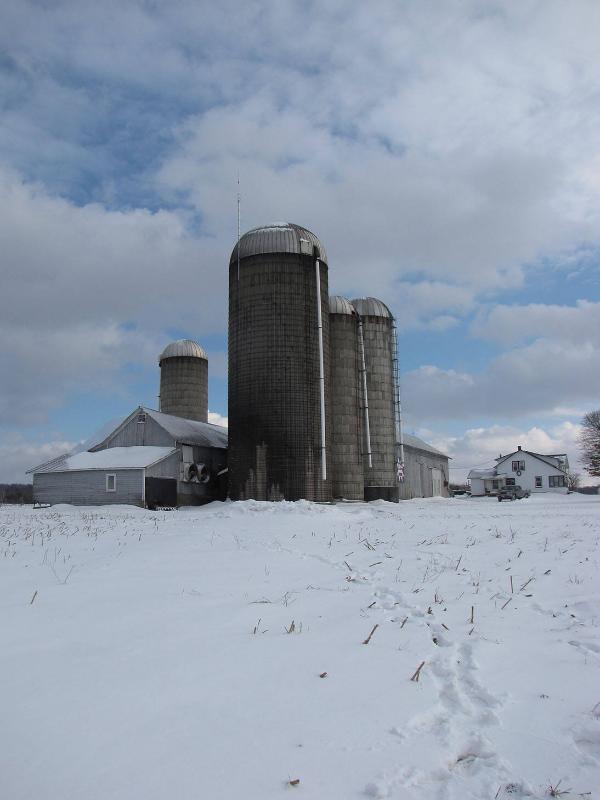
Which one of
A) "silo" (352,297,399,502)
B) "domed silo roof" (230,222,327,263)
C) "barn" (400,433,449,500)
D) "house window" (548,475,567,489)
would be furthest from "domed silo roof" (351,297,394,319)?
"house window" (548,475,567,489)

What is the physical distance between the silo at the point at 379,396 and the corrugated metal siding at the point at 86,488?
14.7 metres

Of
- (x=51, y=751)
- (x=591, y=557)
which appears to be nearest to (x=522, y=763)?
(x=51, y=751)

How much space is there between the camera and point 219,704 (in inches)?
171

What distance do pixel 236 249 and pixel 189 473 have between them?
1364cm

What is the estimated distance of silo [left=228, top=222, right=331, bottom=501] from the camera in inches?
1342

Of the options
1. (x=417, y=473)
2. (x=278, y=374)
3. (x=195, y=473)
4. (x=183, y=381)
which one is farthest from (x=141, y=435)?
(x=417, y=473)

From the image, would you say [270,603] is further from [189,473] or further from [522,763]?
[189,473]

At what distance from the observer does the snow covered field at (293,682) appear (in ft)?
11.3

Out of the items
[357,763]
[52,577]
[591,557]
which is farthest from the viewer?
[591,557]

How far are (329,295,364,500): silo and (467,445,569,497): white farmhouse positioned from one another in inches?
1600

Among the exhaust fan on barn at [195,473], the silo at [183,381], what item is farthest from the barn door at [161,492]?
the silo at [183,381]

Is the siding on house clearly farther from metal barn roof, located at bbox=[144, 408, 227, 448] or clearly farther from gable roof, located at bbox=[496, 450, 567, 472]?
metal barn roof, located at bbox=[144, 408, 227, 448]

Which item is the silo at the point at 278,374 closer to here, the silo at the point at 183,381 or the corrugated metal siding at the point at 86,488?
the corrugated metal siding at the point at 86,488

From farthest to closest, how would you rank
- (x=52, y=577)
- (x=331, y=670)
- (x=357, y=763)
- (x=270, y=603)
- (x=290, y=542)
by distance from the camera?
(x=290, y=542)
(x=52, y=577)
(x=270, y=603)
(x=331, y=670)
(x=357, y=763)
